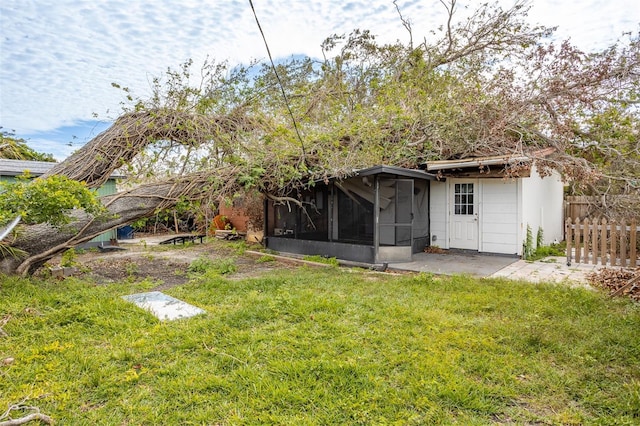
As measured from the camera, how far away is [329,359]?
3.05 meters

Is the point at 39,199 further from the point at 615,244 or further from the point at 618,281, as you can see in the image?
the point at 615,244

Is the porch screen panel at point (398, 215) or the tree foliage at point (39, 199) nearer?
the tree foliage at point (39, 199)

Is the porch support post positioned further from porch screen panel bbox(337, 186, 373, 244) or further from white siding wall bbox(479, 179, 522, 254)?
white siding wall bbox(479, 179, 522, 254)

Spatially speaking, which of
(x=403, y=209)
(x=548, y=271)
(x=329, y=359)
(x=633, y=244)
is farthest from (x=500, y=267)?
(x=329, y=359)

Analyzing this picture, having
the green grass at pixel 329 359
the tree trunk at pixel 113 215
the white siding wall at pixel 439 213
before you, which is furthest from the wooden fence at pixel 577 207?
the tree trunk at pixel 113 215

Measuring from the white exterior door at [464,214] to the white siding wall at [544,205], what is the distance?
1.09 metres

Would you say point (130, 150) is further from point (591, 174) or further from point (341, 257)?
point (591, 174)

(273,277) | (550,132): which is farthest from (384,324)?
(550,132)

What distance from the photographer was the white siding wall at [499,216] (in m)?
8.20

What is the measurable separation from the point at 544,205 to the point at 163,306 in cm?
974

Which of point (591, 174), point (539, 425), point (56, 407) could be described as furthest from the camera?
point (591, 174)

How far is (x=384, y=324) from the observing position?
12.9 ft

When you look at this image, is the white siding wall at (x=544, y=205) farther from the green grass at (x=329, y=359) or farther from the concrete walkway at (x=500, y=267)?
the green grass at (x=329, y=359)

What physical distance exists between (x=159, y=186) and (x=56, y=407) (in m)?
5.60
